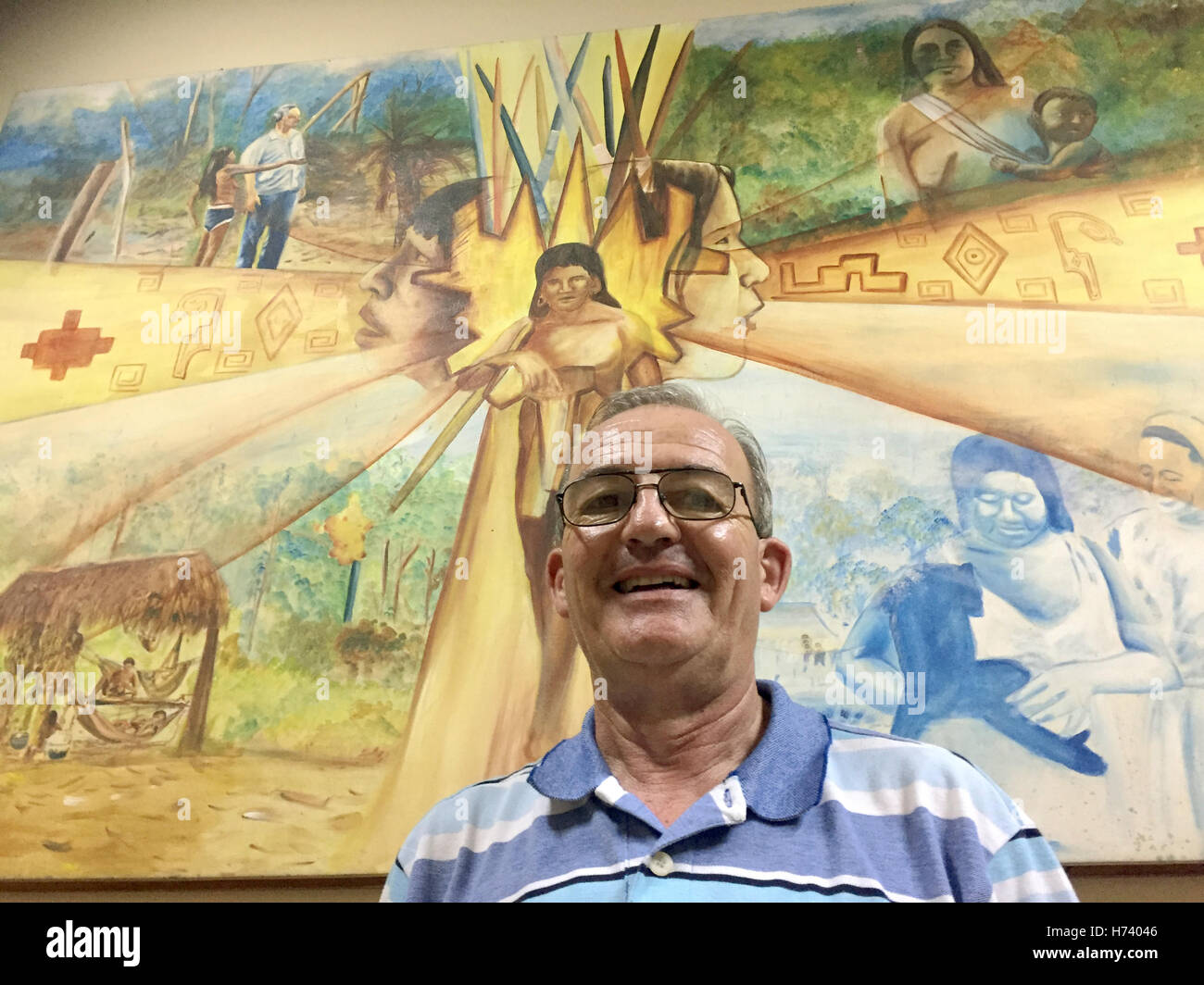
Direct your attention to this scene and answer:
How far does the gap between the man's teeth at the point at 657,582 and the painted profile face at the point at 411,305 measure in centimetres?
106

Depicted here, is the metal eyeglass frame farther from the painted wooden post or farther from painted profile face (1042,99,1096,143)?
painted profile face (1042,99,1096,143)

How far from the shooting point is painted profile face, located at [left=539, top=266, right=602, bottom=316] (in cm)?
224

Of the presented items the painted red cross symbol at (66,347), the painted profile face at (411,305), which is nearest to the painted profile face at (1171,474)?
the painted profile face at (411,305)

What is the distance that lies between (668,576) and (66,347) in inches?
70.8

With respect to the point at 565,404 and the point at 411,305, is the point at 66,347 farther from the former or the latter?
the point at 565,404

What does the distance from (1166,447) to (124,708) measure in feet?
7.19

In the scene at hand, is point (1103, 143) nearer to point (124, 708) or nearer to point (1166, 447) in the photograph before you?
point (1166, 447)

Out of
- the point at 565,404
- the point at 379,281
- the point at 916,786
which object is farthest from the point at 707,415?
the point at 379,281

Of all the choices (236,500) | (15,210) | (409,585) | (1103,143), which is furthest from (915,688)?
(15,210)

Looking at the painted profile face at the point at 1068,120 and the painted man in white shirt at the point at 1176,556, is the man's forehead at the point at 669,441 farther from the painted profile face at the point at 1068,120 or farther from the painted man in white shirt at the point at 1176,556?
the painted profile face at the point at 1068,120

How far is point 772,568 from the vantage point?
1484 millimetres

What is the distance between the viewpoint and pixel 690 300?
219cm

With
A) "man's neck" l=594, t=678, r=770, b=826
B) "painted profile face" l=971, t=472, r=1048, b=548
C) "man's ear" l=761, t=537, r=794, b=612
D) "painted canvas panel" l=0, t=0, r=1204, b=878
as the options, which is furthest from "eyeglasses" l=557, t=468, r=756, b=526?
"painted profile face" l=971, t=472, r=1048, b=548

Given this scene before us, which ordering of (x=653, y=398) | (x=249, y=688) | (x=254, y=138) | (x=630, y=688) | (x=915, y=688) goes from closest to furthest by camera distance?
(x=630, y=688)
(x=653, y=398)
(x=915, y=688)
(x=249, y=688)
(x=254, y=138)
